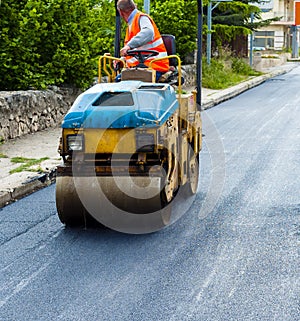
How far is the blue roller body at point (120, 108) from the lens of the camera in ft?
22.1

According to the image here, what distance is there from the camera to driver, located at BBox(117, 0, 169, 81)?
8.14 meters

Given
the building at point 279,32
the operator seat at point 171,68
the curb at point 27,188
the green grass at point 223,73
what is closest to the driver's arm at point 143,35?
the operator seat at point 171,68

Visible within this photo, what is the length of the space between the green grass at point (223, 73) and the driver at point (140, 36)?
17933 mm

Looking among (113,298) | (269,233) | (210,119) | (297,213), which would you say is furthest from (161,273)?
(210,119)

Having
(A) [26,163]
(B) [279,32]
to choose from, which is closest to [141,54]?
(A) [26,163]

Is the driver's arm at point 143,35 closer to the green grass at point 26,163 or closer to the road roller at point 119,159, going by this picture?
the road roller at point 119,159

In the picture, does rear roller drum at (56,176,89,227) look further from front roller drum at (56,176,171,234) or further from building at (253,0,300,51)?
building at (253,0,300,51)

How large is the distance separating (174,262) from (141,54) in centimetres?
272

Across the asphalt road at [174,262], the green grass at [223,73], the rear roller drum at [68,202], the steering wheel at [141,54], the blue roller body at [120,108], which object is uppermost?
the steering wheel at [141,54]

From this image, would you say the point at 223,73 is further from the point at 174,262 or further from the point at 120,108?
the point at 174,262

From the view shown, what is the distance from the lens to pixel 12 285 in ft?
18.9

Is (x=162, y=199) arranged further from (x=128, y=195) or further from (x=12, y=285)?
(x=12, y=285)

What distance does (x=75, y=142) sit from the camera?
6848mm

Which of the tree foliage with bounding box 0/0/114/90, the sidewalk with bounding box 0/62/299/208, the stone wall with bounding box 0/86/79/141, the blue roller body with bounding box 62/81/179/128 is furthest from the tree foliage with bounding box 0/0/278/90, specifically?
the blue roller body with bounding box 62/81/179/128
